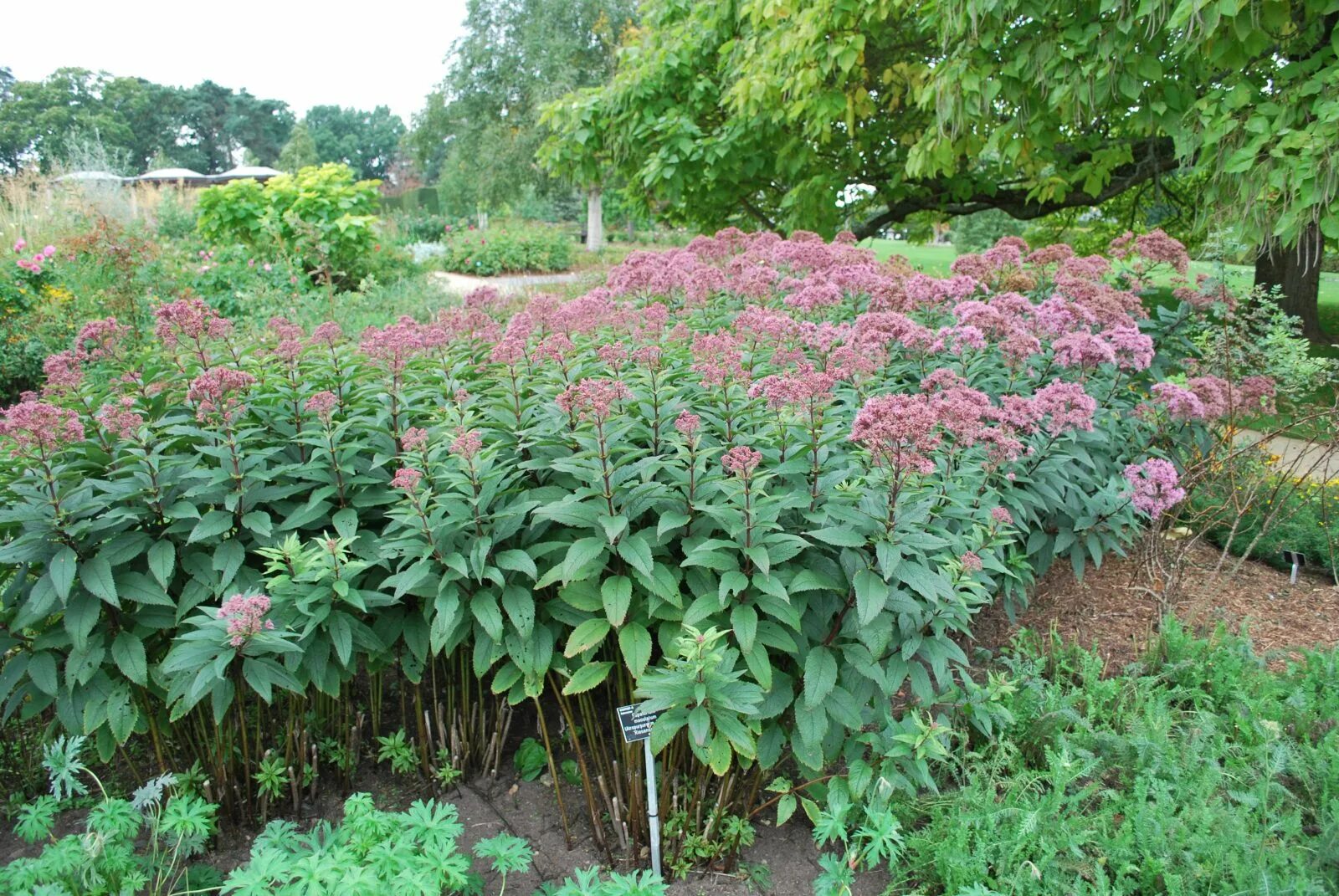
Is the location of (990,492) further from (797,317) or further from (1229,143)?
(1229,143)

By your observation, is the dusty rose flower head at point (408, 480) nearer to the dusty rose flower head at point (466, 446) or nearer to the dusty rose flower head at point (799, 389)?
the dusty rose flower head at point (466, 446)

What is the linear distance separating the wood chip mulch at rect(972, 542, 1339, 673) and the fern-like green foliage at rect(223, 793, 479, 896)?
85.6 inches

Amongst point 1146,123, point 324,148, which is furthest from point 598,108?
point 324,148

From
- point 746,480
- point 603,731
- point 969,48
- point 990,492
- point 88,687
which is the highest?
point 969,48

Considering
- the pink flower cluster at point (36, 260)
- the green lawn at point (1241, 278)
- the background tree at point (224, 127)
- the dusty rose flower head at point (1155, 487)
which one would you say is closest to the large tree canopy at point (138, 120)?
the background tree at point (224, 127)

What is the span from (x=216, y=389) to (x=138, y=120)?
76367 millimetres

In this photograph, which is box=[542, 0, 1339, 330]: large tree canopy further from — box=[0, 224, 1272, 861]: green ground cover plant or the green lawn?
box=[0, 224, 1272, 861]: green ground cover plant

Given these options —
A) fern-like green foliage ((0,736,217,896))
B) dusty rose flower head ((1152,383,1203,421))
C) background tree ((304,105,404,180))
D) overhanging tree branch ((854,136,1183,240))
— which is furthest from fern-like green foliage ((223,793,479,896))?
background tree ((304,105,404,180))

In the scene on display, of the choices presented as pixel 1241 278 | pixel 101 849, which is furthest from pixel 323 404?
pixel 1241 278

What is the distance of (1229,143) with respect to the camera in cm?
523

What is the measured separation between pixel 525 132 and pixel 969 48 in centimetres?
2550

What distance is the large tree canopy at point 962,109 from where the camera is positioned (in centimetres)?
501

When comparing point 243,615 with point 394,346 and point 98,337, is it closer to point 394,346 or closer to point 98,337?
point 394,346

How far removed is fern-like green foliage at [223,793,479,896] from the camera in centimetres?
170
